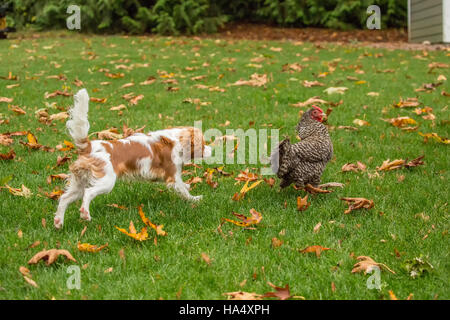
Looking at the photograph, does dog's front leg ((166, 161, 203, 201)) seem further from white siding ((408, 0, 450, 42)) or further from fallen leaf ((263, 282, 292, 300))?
white siding ((408, 0, 450, 42))

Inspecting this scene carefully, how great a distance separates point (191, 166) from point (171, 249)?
5.96 feet

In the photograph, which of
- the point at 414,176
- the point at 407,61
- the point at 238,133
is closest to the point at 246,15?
the point at 407,61

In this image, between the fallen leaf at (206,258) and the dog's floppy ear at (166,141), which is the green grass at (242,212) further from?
the dog's floppy ear at (166,141)

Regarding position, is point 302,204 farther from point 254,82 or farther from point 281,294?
point 254,82

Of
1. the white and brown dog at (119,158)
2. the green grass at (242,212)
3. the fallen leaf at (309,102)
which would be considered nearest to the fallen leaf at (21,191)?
the green grass at (242,212)

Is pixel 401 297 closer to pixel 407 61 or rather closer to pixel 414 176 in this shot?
pixel 414 176

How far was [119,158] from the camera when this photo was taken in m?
3.57

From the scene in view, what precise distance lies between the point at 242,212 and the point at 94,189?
1.13m

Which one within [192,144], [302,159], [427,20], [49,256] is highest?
[427,20]

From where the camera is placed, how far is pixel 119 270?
282 cm

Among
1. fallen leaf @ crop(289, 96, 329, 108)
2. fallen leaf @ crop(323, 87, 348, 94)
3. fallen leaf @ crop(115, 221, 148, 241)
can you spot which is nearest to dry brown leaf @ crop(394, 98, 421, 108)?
fallen leaf @ crop(289, 96, 329, 108)

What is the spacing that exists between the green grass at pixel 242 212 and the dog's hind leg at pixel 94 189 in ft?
0.40

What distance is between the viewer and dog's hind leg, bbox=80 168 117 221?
338 centimetres

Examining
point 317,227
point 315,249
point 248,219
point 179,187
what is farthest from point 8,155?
point 315,249
